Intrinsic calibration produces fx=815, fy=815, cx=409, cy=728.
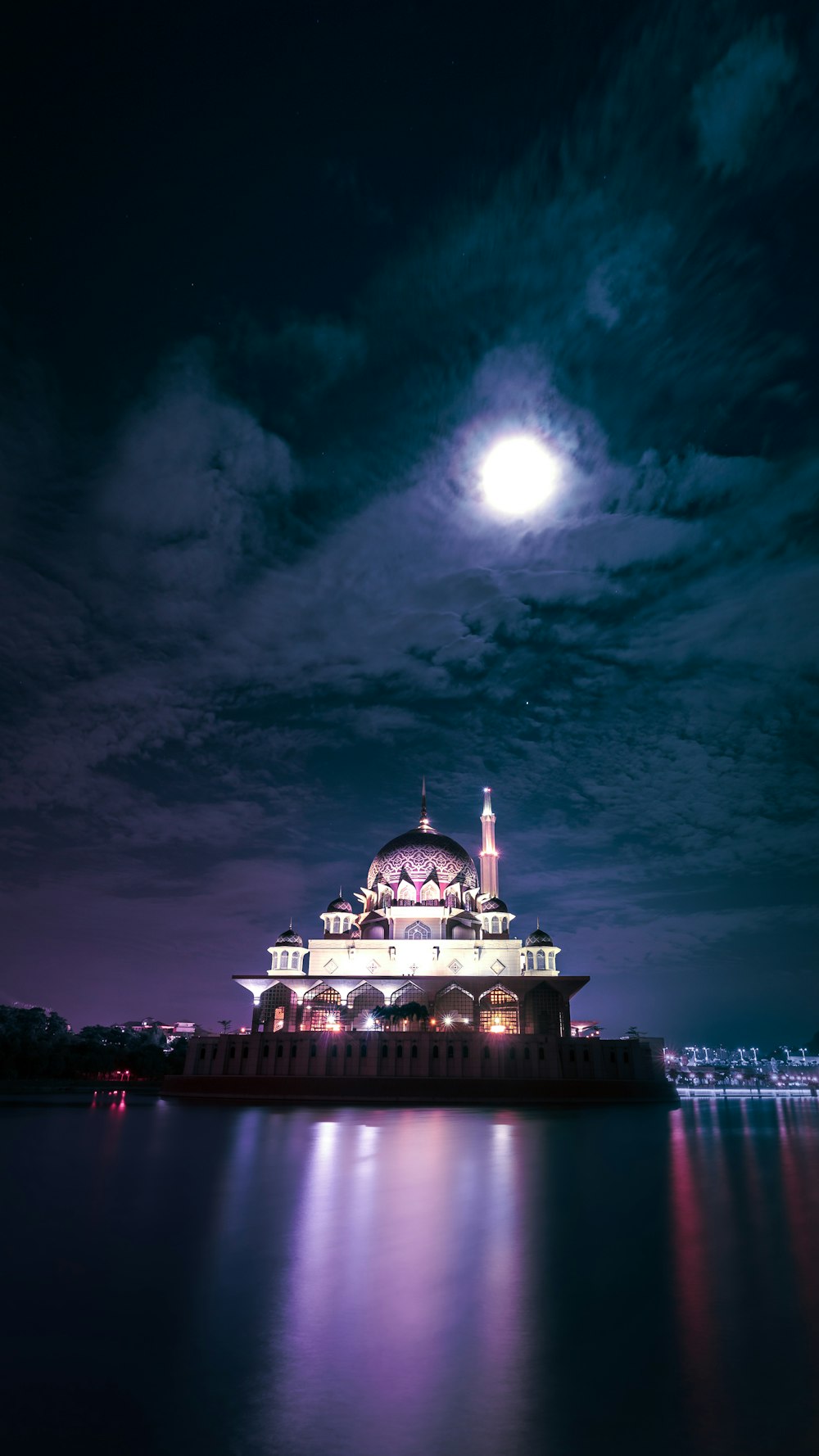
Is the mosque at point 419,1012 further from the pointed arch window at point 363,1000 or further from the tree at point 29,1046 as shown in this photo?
the tree at point 29,1046

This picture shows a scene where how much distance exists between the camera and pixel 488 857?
197 ft

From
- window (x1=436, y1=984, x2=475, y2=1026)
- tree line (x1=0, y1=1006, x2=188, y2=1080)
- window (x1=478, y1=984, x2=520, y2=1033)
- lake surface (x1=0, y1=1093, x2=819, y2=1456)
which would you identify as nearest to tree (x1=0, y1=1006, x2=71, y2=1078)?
tree line (x1=0, y1=1006, x2=188, y2=1080)

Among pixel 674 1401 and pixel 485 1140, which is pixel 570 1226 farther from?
pixel 485 1140

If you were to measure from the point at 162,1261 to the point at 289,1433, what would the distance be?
453cm

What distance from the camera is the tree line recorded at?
50938mm

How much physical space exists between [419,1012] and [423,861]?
12543 mm

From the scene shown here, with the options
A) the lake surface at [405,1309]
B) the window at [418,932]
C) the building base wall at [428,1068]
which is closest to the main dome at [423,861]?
the window at [418,932]

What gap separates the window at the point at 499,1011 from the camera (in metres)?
44.2

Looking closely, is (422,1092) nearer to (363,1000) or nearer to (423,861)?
(363,1000)

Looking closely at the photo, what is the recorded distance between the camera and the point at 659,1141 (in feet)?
72.5

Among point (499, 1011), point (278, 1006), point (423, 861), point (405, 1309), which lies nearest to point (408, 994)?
point (499, 1011)

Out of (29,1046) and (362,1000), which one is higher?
(362,1000)

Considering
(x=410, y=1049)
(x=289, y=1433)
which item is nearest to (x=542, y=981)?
(x=410, y=1049)

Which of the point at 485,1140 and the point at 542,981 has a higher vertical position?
the point at 542,981
